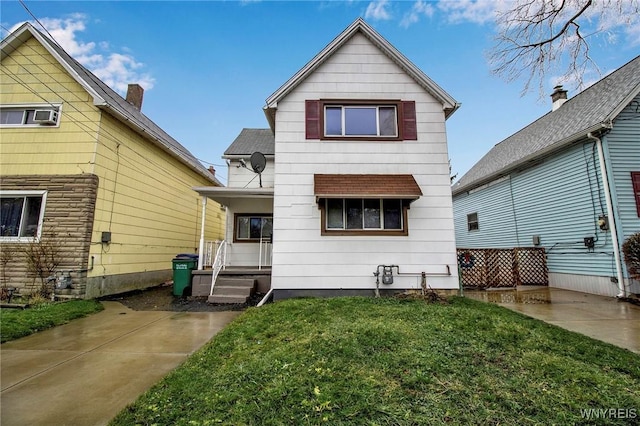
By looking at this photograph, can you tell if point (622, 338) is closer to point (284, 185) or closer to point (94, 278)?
point (284, 185)

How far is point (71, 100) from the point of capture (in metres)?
8.65

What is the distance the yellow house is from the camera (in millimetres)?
7871

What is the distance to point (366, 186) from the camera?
751 centimetres

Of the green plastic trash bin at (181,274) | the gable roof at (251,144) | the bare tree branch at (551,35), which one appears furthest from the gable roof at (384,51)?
the green plastic trash bin at (181,274)

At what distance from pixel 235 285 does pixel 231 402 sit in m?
6.16

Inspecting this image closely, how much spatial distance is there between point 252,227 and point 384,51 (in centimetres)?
735

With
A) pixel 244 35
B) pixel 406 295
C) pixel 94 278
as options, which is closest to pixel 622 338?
pixel 406 295

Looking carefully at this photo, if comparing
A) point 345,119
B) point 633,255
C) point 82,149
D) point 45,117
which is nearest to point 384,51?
point 345,119

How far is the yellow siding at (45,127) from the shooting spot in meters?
8.40

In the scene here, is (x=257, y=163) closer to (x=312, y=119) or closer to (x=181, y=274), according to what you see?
(x=312, y=119)

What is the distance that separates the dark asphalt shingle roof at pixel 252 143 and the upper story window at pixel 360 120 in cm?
341

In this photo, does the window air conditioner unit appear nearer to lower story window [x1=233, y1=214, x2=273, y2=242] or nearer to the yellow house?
the yellow house

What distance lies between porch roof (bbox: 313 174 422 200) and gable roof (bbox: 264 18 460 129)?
2565 millimetres

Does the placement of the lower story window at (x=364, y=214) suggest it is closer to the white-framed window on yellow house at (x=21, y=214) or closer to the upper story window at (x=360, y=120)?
the upper story window at (x=360, y=120)
